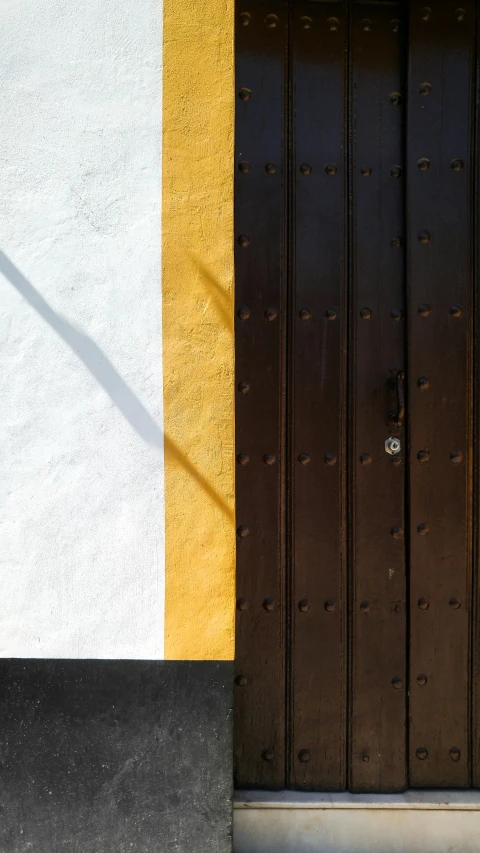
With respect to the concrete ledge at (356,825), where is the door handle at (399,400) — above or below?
above

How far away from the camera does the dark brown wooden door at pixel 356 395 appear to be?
2219 millimetres

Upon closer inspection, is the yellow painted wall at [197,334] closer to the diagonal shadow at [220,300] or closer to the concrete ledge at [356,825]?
the diagonal shadow at [220,300]

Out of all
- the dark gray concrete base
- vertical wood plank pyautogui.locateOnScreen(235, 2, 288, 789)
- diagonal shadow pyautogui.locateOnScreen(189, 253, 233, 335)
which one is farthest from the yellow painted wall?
vertical wood plank pyautogui.locateOnScreen(235, 2, 288, 789)

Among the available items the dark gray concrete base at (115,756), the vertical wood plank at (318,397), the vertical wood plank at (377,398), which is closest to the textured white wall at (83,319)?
the dark gray concrete base at (115,756)

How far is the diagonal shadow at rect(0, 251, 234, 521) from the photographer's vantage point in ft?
6.41

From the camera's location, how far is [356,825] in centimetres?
219

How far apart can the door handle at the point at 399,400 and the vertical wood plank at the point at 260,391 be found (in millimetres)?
362

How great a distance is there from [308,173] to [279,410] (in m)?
0.78

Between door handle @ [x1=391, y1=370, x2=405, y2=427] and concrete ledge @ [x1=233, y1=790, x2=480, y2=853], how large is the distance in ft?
4.00

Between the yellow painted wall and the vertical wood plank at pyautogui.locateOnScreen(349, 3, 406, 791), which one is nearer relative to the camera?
the yellow painted wall

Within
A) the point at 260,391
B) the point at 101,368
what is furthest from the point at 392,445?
the point at 101,368

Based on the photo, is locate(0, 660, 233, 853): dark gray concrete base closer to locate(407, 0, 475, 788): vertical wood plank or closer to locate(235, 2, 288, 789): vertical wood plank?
locate(235, 2, 288, 789): vertical wood plank

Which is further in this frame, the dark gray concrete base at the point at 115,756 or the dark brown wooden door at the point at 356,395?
the dark brown wooden door at the point at 356,395

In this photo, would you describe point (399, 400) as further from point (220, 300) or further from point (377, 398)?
point (220, 300)
